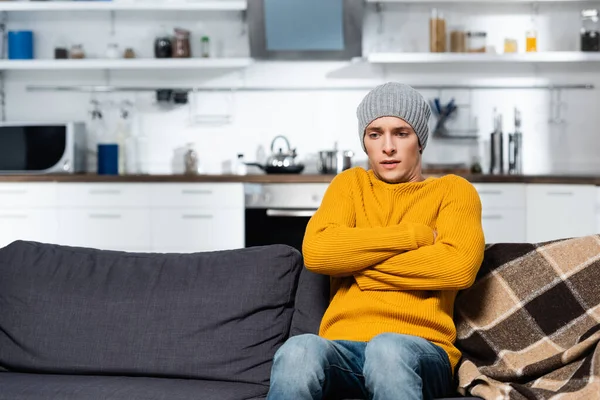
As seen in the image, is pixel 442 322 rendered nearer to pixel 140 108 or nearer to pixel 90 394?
pixel 90 394

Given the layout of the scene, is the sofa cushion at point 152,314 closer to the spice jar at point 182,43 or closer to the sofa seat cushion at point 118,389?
the sofa seat cushion at point 118,389

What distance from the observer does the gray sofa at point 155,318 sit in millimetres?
2365

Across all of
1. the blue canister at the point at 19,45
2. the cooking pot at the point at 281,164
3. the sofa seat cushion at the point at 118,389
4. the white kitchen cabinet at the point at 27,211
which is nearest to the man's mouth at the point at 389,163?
the sofa seat cushion at the point at 118,389

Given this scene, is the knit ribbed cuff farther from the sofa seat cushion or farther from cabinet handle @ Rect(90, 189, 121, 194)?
cabinet handle @ Rect(90, 189, 121, 194)

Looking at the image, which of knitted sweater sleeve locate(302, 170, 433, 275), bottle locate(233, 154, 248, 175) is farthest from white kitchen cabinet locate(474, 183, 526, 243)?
knitted sweater sleeve locate(302, 170, 433, 275)

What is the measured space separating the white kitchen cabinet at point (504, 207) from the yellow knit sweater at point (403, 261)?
8.38 ft

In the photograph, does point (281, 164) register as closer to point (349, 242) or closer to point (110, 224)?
point (110, 224)

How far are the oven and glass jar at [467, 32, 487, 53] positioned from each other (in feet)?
4.18

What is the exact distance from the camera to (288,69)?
18.0 ft

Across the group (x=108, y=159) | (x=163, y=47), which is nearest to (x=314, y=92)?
(x=163, y=47)

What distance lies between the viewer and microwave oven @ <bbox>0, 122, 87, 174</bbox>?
16.8ft

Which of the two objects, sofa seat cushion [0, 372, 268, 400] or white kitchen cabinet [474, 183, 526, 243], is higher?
white kitchen cabinet [474, 183, 526, 243]

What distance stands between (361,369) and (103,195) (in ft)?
10.1

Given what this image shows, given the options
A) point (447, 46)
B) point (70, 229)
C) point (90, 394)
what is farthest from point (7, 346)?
point (447, 46)
